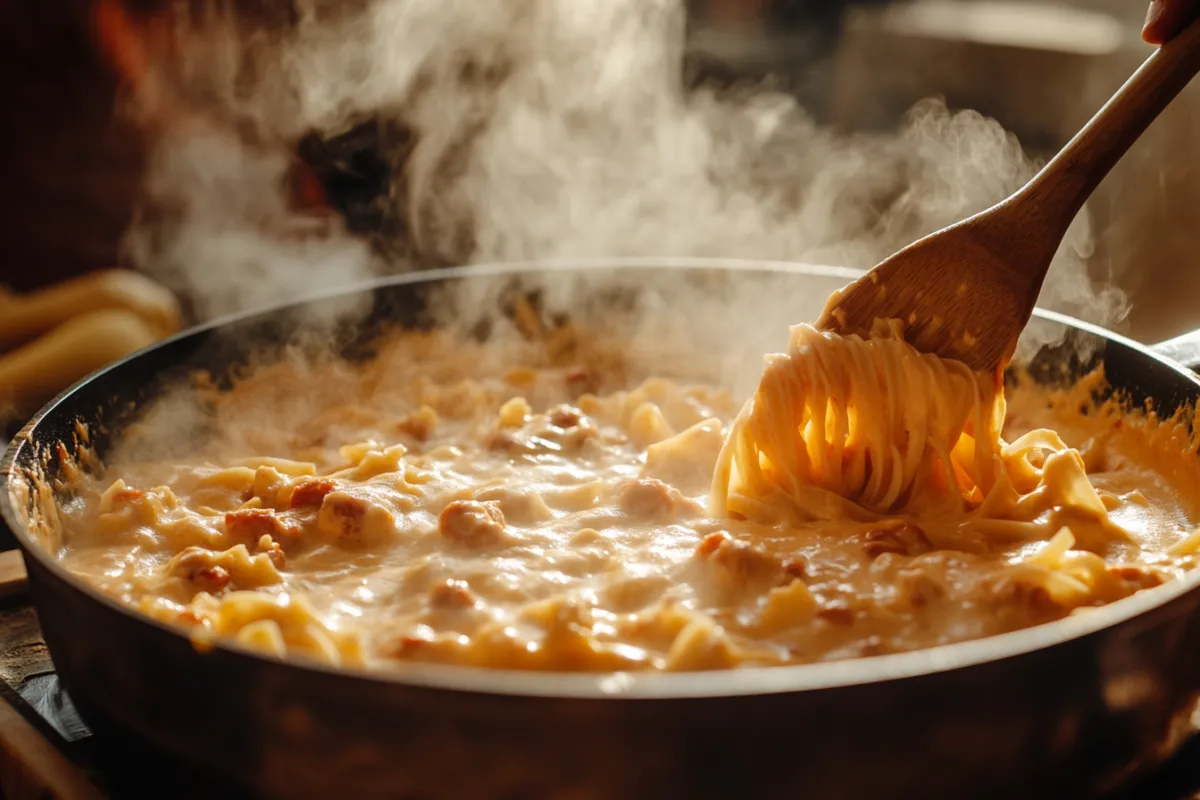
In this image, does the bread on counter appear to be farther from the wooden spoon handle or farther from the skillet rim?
the wooden spoon handle

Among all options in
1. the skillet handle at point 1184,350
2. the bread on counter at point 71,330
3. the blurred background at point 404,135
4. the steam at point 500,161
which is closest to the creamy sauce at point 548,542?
the skillet handle at point 1184,350

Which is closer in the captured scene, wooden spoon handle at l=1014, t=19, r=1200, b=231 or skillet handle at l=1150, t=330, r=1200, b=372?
wooden spoon handle at l=1014, t=19, r=1200, b=231

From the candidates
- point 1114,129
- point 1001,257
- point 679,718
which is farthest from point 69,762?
point 1114,129

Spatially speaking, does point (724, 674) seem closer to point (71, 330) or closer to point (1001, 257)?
point (1001, 257)

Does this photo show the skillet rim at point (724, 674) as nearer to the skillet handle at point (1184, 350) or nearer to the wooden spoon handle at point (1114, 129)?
the wooden spoon handle at point (1114, 129)

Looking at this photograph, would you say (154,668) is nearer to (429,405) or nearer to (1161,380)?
(429,405)

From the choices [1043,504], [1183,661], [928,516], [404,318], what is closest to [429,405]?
[404,318]

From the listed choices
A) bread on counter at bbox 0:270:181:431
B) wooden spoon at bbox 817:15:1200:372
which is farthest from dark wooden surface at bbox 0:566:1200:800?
bread on counter at bbox 0:270:181:431
